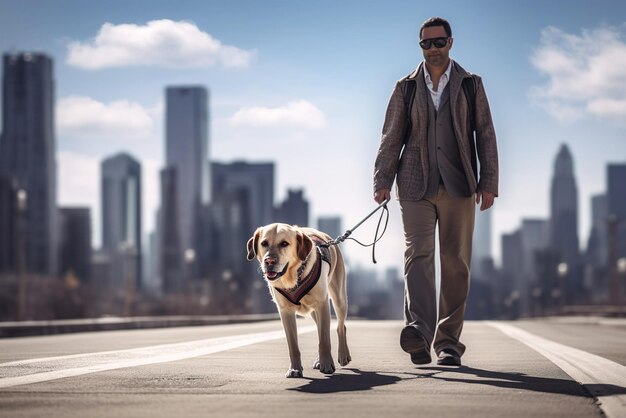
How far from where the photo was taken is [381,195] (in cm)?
896

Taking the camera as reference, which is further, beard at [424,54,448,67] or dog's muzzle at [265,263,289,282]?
beard at [424,54,448,67]

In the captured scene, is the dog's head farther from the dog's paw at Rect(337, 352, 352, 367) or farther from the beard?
the beard

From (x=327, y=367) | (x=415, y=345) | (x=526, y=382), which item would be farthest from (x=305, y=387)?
(x=415, y=345)

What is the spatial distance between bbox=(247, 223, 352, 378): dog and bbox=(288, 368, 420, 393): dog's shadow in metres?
0.24

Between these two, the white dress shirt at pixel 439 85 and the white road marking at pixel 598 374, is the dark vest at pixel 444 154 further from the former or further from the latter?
the white road marking at pixel 598 374

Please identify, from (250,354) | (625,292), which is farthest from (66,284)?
(250,354)

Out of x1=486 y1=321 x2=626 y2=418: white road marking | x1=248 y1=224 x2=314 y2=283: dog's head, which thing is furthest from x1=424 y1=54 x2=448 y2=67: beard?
x1=486 y1=321 x2=626 y2=418: white road marking

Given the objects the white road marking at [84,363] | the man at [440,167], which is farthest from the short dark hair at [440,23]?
the white road marking at [84,363]

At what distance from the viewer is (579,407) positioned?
5.69 meters

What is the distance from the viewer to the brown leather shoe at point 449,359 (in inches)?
336

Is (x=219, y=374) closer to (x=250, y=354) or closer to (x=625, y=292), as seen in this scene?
(x=250, y=354)

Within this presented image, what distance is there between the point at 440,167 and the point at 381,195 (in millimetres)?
516

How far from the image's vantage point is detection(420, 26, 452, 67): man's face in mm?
8953

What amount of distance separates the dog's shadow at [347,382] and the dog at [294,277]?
0.24m
